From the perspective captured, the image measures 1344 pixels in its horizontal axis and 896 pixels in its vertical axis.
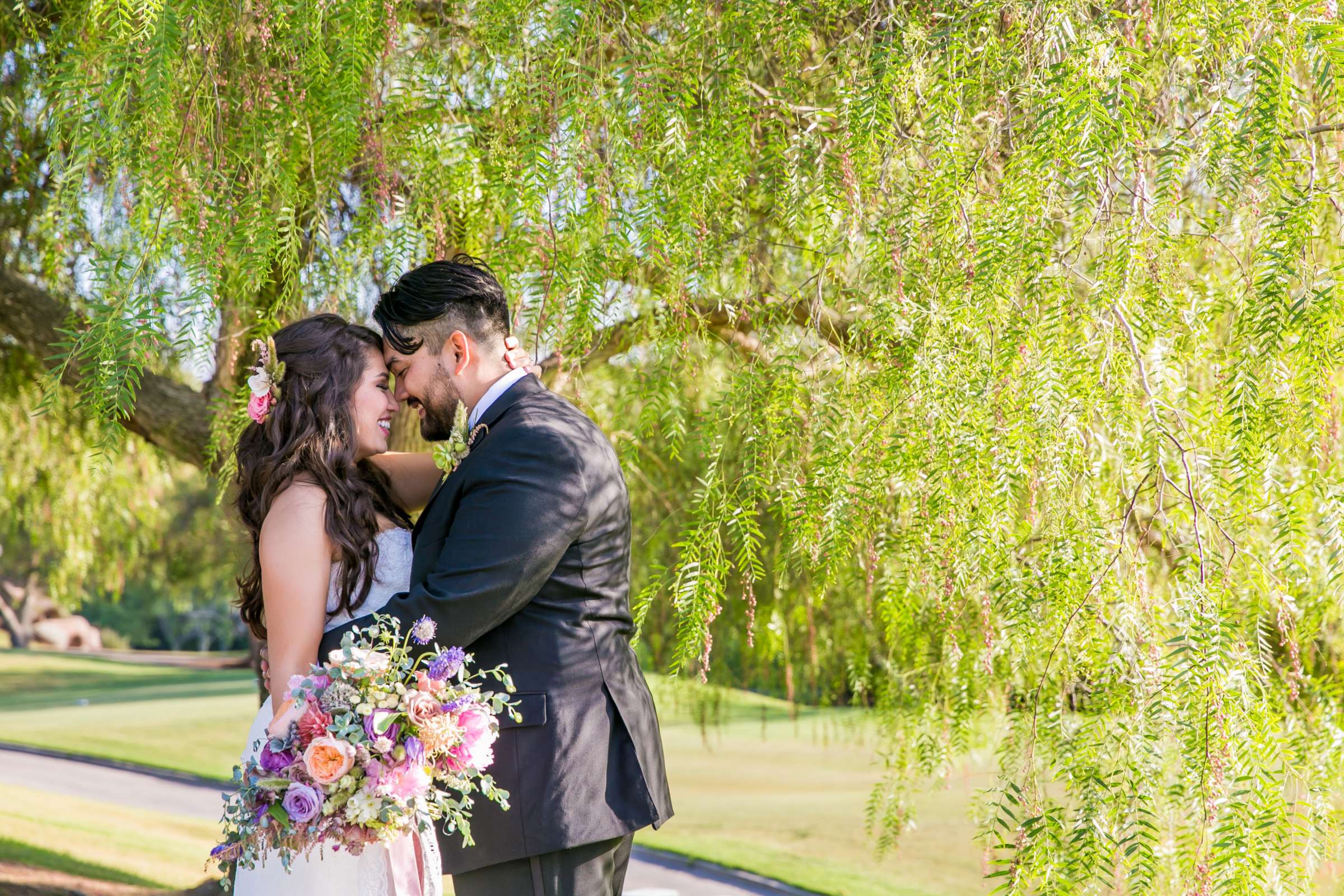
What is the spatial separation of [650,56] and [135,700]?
21.7m

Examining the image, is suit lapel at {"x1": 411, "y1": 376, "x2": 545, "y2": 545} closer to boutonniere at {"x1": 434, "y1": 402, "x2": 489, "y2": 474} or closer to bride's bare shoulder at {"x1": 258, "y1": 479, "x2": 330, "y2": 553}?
boutonniere at {"x1": 434, "y1": 402, "x2": 489, "y2": 474}

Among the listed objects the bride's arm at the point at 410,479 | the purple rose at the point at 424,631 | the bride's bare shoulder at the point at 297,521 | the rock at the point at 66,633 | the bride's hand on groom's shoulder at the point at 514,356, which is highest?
the bride's hand on groom's shoulder at the point at 514,356

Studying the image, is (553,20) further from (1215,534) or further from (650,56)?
(1215,534)

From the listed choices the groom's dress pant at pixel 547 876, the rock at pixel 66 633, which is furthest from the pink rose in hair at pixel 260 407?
the rock at pixel 66 633

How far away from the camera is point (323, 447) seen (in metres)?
2.67

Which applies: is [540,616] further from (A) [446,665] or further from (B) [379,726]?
(B) [379,726]

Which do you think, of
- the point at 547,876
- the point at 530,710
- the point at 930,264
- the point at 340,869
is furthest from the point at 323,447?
the point at 930,264

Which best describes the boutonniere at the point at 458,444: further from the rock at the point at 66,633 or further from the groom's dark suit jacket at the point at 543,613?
the rock at the point at 66,633

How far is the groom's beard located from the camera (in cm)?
260

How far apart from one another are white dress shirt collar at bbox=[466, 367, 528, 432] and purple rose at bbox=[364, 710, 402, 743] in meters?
0.65

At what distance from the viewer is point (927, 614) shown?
14.3 ft

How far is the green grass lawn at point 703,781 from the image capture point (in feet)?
27.4

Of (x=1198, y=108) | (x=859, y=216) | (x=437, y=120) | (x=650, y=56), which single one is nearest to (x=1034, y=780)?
(x=859, y=216)

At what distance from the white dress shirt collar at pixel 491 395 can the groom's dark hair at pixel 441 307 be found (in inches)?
4.0
